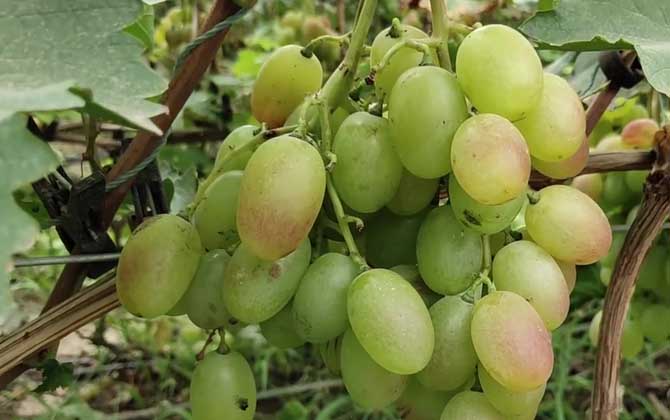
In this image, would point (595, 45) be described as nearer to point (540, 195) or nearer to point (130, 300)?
point (540, 195)

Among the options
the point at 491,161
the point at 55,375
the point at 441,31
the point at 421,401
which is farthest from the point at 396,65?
the point at 55,375

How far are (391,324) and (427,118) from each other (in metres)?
0.13

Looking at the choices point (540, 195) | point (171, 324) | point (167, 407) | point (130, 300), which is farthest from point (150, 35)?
point (171, 324)

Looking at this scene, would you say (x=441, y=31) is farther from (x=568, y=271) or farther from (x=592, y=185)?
(x=592, y=185)

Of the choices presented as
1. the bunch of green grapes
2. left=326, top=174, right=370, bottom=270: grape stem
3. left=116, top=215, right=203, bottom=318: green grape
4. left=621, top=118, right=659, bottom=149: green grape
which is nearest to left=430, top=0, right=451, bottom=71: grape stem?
the bunch of green grapes

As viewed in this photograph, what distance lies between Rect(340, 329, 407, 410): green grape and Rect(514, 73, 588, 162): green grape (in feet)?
0.59

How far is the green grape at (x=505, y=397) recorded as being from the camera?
51 cm

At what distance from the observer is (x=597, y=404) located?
0.69 m

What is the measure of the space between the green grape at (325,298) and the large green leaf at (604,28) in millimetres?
220

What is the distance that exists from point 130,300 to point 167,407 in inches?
26.7

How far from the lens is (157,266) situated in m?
0.55

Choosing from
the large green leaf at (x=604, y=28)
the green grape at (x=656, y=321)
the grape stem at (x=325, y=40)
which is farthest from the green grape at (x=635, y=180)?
the grape stem at (x=325, y=40)

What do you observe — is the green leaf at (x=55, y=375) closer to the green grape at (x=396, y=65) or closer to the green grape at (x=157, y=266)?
A: the green grape at (x=157, y=266)

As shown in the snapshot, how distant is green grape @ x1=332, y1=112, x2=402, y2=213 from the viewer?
0.53m
